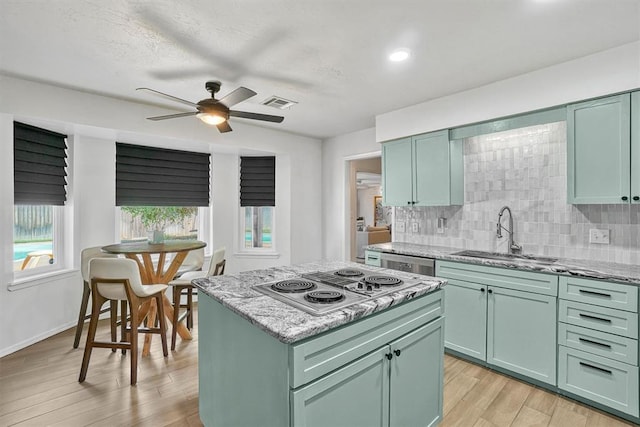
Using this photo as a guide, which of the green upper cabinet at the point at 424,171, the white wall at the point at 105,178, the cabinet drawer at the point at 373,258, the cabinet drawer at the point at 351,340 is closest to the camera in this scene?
the cabinet drawer at the point at 351,340

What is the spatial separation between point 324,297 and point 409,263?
1.90 metres

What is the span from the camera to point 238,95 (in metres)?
2.27

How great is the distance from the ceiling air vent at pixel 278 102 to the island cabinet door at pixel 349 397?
266 cm

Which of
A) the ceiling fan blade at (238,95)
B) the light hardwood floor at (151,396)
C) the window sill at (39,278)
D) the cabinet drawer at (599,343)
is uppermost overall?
the ceiling fan blade at (238,95)

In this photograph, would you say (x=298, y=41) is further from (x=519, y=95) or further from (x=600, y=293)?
(x=600, y=293)

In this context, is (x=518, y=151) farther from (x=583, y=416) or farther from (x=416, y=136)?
(x=583, y=416)

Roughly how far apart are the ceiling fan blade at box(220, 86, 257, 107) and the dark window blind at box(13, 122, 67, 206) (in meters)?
2.37

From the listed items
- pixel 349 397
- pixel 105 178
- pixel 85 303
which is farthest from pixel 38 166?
pixel 349 397

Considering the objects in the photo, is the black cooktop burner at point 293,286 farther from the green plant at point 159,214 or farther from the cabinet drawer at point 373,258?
the green plant at point 159,214

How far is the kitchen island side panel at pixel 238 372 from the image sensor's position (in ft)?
3.89

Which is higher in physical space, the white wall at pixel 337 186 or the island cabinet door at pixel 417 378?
the white wall at pixel 337 186

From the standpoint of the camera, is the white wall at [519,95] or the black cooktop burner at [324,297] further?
the white wall at [519,95]

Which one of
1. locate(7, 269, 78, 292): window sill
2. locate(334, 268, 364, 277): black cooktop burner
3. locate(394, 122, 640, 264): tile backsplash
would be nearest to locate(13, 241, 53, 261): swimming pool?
locate(7, 269, 78, 292): window sill

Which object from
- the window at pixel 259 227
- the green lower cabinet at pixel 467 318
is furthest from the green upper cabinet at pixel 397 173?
the window at pixel 259 227
